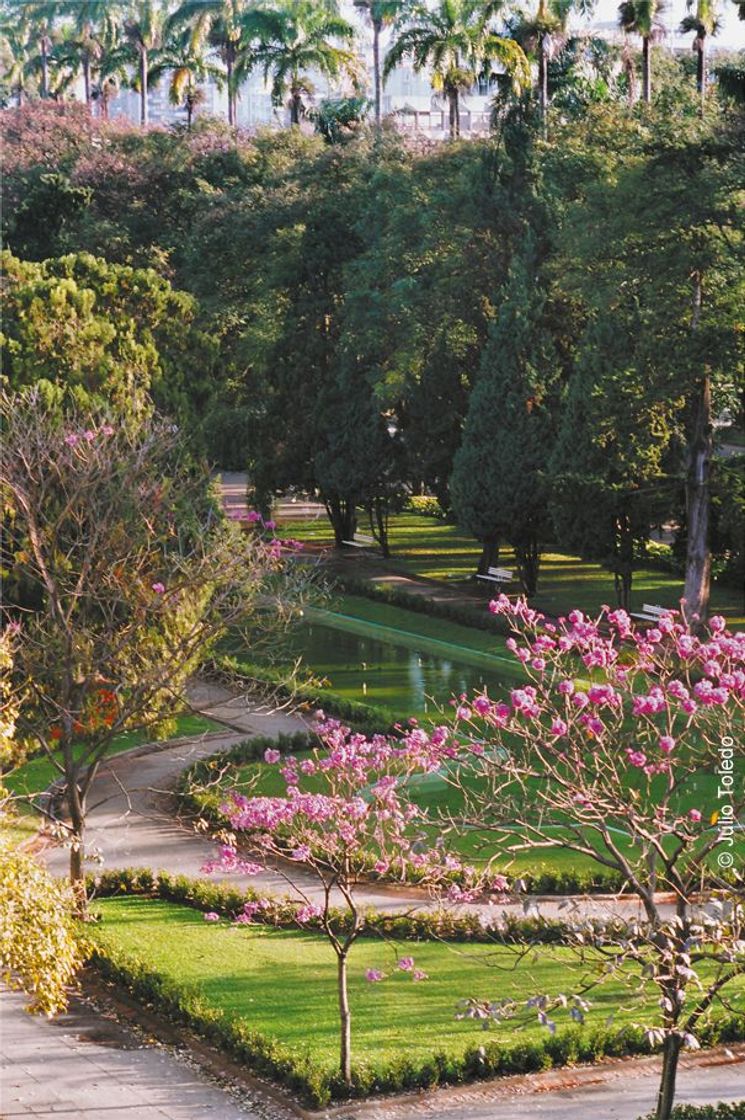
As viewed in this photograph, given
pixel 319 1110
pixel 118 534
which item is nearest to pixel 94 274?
pixel 118 534

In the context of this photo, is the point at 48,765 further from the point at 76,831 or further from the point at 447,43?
the point at 447,43

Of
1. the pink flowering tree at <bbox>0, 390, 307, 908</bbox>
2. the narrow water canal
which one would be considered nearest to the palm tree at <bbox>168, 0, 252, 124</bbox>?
the narrow water canal

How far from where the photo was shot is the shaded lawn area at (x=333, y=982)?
1816 centimetres

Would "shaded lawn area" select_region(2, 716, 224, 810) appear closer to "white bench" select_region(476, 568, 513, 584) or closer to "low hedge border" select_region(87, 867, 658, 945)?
"low hedge border" select_region(87, 867, 658, 945)

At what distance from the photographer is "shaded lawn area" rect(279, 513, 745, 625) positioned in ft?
135

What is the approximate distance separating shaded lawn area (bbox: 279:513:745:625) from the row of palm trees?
472 inches

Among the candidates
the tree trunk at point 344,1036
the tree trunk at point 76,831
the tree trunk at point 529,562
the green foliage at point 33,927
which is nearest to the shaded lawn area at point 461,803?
the tree trunk at point 76,831

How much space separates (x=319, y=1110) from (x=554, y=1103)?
2260 millimetres

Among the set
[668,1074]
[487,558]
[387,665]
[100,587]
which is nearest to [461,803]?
[100,587]

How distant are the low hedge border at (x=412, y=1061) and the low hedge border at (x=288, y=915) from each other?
1285 mm

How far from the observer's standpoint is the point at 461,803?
26562 mm

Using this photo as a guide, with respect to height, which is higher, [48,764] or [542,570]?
[542,570]

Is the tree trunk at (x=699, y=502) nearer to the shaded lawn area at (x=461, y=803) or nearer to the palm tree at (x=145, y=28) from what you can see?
the shaded lawn area at (x=461, y=803)

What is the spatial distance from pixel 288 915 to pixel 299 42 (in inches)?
1839
